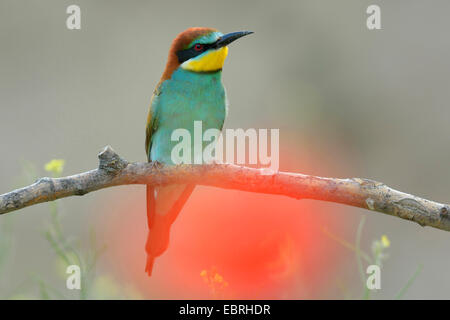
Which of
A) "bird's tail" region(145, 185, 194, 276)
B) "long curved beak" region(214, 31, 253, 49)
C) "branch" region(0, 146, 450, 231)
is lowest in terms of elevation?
"bird's tail" region(145, 185, 194, 276)

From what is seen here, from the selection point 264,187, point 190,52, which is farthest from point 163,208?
point 264,187

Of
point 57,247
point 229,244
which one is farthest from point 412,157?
point 57,247

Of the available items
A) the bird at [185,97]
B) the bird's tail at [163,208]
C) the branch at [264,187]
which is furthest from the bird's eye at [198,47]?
the branch at [264,187]

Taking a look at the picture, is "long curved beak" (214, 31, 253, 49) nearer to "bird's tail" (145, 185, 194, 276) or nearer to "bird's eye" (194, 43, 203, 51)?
"bird's eye" (194, 43, 203, 51)

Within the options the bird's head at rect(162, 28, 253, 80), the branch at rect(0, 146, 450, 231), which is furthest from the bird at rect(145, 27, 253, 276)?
the branch at rect(0, 146, 450, 231)

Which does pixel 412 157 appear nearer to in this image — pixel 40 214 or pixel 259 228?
pixel 259 228

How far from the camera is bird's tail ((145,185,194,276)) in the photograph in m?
2.41

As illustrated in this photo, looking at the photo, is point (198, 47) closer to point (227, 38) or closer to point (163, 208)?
point (227, 38)

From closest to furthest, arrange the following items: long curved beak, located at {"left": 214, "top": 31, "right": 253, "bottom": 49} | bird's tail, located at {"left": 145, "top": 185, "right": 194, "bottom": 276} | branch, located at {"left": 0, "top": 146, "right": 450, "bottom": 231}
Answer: branch, located at {"left": 0, "top": 146, "right": 450, "bottom": 231}
long curved beak, located at {"left": 214, "top": 31, "right": 253, "bottom": 49}
bird's tail, located at {"left": 145, "top": 185, "right": 194, "bottom": 276}

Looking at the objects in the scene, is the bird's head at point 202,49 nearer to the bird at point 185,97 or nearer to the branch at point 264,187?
the bird at point 185,97

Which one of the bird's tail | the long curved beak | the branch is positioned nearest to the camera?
the branch

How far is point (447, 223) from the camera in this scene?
63.1 inches

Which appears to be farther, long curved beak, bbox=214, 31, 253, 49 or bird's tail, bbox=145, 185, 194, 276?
bird's tail, bbox=145, 185, 194, 276

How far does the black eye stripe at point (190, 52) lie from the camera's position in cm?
235
